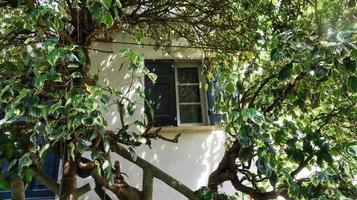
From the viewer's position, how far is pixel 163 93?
514 cm

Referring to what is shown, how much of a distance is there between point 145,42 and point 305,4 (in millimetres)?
2260

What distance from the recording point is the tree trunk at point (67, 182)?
2.98 meters

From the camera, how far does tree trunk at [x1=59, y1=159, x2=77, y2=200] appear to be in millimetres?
2982

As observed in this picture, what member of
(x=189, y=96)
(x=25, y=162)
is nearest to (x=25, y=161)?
(x=25, y=162)

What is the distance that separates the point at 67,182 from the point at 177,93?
2.48 m

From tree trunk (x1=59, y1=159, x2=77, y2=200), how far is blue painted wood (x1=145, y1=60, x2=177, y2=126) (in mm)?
1957

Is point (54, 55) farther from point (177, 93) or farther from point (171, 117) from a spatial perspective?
point (177, 93)

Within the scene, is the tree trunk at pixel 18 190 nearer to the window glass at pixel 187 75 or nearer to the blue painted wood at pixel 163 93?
the blue painted wood at pixel 163 93

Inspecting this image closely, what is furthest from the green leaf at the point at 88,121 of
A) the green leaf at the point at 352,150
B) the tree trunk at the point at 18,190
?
the green leaf at the point at 352,150

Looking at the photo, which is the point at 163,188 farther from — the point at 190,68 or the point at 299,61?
the point at 299,61

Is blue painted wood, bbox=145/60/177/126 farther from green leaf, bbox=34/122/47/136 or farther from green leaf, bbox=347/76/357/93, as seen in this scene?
green leaf, bbox=347/76/357/93

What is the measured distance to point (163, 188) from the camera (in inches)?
184

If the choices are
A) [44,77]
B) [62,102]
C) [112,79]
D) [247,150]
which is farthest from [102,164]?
[112,79]

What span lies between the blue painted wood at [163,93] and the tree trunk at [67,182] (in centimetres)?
196
